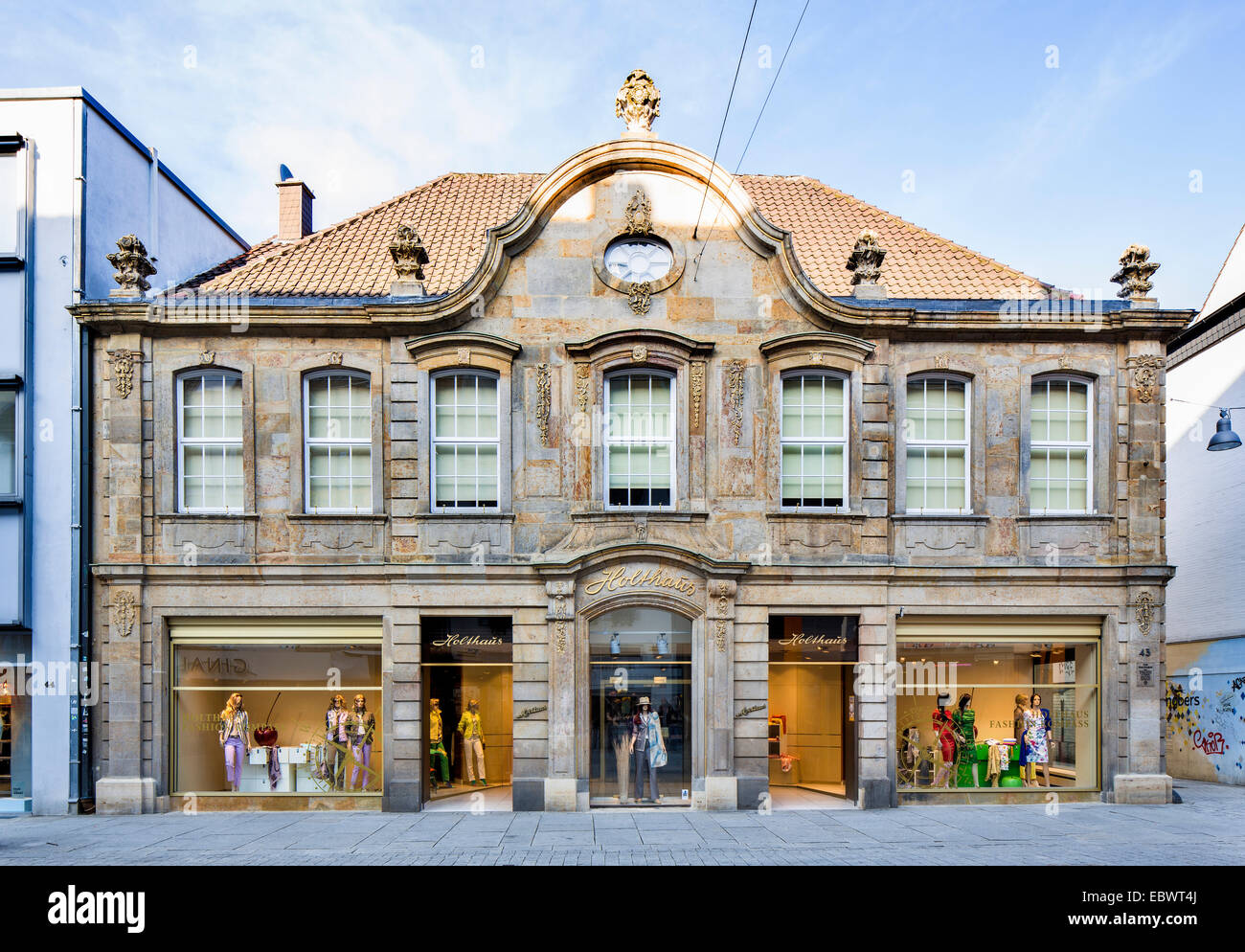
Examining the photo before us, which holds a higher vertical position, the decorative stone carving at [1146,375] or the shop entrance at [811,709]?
the decorative stone carving at [1146,375]

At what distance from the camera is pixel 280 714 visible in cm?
1550

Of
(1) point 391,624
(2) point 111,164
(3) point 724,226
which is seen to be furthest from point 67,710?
(3) point 724,226

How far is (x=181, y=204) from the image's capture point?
762 inches

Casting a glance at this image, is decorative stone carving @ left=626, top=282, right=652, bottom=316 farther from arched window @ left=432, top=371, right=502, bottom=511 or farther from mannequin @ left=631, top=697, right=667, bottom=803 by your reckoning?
mannequin @ left=631, top=697, right=667, bottom=803

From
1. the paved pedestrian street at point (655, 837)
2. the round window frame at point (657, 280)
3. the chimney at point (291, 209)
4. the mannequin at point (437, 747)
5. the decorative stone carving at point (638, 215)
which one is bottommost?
the paved pedestrian street at point (655, 837)

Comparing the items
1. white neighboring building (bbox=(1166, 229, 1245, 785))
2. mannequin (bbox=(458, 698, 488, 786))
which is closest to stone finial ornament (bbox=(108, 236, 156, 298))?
mannequin (bbox=(458, 698, 488, 786))

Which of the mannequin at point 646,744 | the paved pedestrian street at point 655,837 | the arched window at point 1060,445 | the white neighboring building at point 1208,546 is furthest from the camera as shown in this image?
the white neighboring building at point 1208,546

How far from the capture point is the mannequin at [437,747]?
15.4 m

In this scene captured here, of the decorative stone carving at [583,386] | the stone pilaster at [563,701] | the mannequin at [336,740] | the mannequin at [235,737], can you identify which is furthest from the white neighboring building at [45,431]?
the decorative stone carving at [583,386]

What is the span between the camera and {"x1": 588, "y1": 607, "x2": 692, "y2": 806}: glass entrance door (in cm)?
1510

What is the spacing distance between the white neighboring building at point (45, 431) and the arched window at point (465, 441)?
5.07 meters

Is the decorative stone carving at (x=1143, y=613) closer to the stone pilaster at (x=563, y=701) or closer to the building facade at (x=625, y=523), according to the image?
the building facade at (x=625, y=523)

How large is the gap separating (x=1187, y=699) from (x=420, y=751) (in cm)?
1638

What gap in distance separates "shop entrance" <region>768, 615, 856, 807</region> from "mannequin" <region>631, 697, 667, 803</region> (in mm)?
2070
